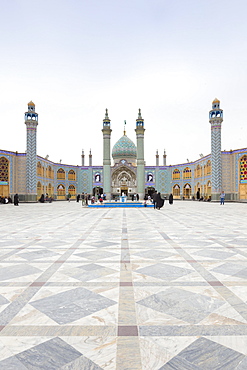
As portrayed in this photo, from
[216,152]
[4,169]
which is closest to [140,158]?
[216,152]

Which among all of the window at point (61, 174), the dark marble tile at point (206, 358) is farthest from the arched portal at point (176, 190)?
the dark marble tile at point (206, 358)

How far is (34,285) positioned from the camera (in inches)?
106

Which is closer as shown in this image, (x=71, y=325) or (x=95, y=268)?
(x=71, y=325)

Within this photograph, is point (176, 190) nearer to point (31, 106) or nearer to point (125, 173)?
point (125, 173)

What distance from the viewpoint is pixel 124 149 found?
41.1 metres

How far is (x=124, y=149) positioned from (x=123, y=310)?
130 feet

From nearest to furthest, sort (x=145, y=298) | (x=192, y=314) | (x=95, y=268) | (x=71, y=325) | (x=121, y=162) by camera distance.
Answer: (x=71, y=325) < (x=192, y=314) < (x=145, y=298) < (x=95, y=268) < (x=121, y=162)

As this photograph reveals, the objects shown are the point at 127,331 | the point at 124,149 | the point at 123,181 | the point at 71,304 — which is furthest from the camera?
the point at 124,149

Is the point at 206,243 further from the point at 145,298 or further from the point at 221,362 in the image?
the point at 221,362

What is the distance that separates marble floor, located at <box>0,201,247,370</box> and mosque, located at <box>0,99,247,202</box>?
24.7m

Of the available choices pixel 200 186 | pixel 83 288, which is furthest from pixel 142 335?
pixel 200 186

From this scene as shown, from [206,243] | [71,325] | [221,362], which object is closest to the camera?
[221,362]

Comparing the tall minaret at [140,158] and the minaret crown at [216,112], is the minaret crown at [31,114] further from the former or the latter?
the minaret crown at [216,112]

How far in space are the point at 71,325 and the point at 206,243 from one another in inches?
138
